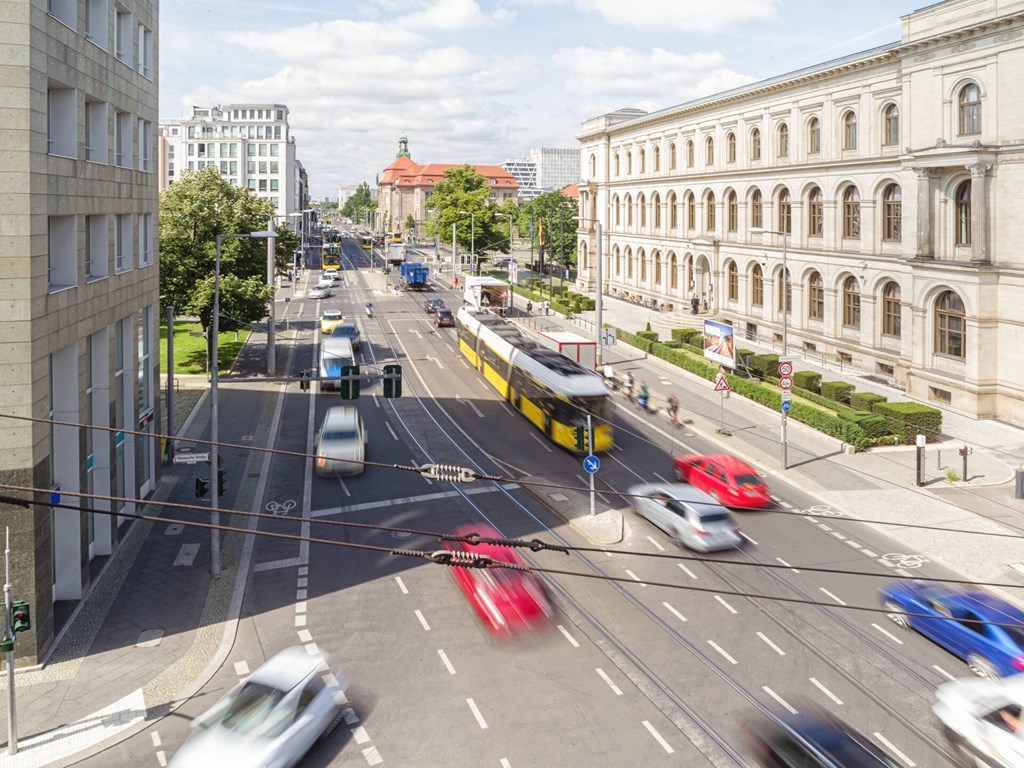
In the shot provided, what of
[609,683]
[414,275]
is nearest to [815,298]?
[609,683]

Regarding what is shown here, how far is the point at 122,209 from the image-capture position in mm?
26141

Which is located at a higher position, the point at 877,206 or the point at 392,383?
the point at 877,206

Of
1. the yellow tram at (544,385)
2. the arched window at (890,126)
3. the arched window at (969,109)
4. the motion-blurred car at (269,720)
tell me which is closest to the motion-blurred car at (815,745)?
the motion-blurred car at (269,720)

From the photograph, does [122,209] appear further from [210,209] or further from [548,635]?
[210,209]

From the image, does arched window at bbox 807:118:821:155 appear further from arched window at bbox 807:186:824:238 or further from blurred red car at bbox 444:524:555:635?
blurred red car at bbox 444:524:555:635

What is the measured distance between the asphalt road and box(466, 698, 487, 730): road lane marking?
0.02m

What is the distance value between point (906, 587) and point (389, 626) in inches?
515

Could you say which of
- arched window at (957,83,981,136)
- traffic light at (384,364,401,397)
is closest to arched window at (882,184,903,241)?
arched window at (957,83,981,136)

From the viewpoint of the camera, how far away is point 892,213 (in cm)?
4903

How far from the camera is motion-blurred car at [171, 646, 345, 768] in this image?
1438 centimetres

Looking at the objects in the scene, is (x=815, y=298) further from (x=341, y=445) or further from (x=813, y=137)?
(x=341, y=445)

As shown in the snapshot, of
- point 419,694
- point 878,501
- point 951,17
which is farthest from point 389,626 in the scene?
point 951,17

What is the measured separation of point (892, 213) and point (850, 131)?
22.1ft

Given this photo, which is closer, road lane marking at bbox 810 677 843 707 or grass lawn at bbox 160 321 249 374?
road lane marking at bbox 810 677 843 707
